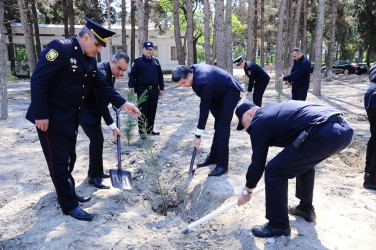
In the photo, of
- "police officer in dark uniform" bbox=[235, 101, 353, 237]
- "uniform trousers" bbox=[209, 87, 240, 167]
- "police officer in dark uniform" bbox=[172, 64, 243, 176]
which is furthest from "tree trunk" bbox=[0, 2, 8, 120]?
"police officer in dark uniform" bbox=[235, 101, 353, 237]

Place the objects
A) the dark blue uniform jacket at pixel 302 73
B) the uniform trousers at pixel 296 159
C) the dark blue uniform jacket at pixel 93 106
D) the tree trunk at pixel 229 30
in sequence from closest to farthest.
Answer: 1. the uniform trousers at pixel 296 159
2. the dark blue uniform jacket at pixel 93 106
3. the dark blue uniform jacket at pixel 302 73
4. the tree trunk at pixel 229 30

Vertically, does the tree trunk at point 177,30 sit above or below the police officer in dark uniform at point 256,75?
above

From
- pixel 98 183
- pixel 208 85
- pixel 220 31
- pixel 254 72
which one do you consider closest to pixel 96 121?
pixel 98 183

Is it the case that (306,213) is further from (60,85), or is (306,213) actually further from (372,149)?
(60,85)

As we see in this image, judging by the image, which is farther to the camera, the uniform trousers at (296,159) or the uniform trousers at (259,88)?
the uniform trousers at (259,88)

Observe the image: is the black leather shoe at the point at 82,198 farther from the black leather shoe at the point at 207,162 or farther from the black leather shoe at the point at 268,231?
the black leather shoe at the point at 268,231

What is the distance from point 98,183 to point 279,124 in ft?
8.85

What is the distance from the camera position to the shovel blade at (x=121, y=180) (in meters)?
4.18

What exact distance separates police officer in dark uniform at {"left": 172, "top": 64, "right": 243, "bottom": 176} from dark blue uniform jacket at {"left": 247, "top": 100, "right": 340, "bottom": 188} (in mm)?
1531

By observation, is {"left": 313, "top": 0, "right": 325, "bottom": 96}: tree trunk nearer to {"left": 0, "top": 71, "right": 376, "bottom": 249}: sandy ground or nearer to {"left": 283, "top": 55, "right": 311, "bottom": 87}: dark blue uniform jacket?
{"left": 283, "top": 55, "right": 311, "bottom": 87}: dark blue uniform jacket

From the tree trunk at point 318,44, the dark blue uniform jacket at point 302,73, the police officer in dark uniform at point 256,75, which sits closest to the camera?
the dark blue uniform jacket at point 302,73

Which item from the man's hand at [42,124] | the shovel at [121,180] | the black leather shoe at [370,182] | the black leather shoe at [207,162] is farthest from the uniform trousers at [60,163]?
the black leather shoe at [370,182]

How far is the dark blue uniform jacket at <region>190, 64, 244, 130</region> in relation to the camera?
4.29 meters

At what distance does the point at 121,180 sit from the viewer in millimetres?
4320
